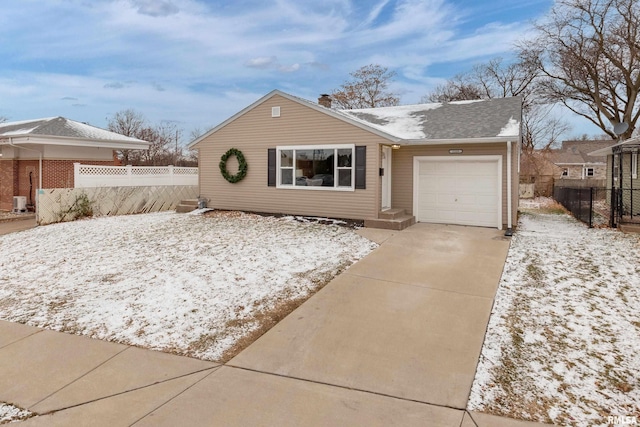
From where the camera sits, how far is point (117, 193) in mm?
14188

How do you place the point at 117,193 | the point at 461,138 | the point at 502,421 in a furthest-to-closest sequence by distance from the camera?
the point at 117,193 → the point at 461,138 → the point at 502,421

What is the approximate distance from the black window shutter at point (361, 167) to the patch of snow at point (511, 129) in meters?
3.62

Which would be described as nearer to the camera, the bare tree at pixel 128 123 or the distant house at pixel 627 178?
the distant house at pixel 627 178

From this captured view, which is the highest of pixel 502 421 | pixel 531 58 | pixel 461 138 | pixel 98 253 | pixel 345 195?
pixel 531 58

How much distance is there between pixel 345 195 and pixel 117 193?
8.86 m

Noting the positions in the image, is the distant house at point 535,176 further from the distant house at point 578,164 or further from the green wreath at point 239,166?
the green wreath at point 239,166

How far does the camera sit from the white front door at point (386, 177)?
11383 mm

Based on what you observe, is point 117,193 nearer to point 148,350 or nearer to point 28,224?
point 28,224

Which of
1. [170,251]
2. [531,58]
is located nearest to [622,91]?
[531,58]

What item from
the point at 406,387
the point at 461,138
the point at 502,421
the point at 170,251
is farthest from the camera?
the point at 461,138

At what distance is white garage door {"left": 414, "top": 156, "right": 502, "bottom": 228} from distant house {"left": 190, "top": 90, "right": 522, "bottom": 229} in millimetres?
27

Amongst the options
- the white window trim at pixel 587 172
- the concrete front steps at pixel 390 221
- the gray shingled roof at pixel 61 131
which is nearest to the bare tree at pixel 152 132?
the gray shingled roof at pixel 61 131

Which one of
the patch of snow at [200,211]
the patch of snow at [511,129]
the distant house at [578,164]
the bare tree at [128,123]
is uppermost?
the bare tree at [128,123]

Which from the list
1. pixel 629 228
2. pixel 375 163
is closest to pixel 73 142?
pixel 375 163
